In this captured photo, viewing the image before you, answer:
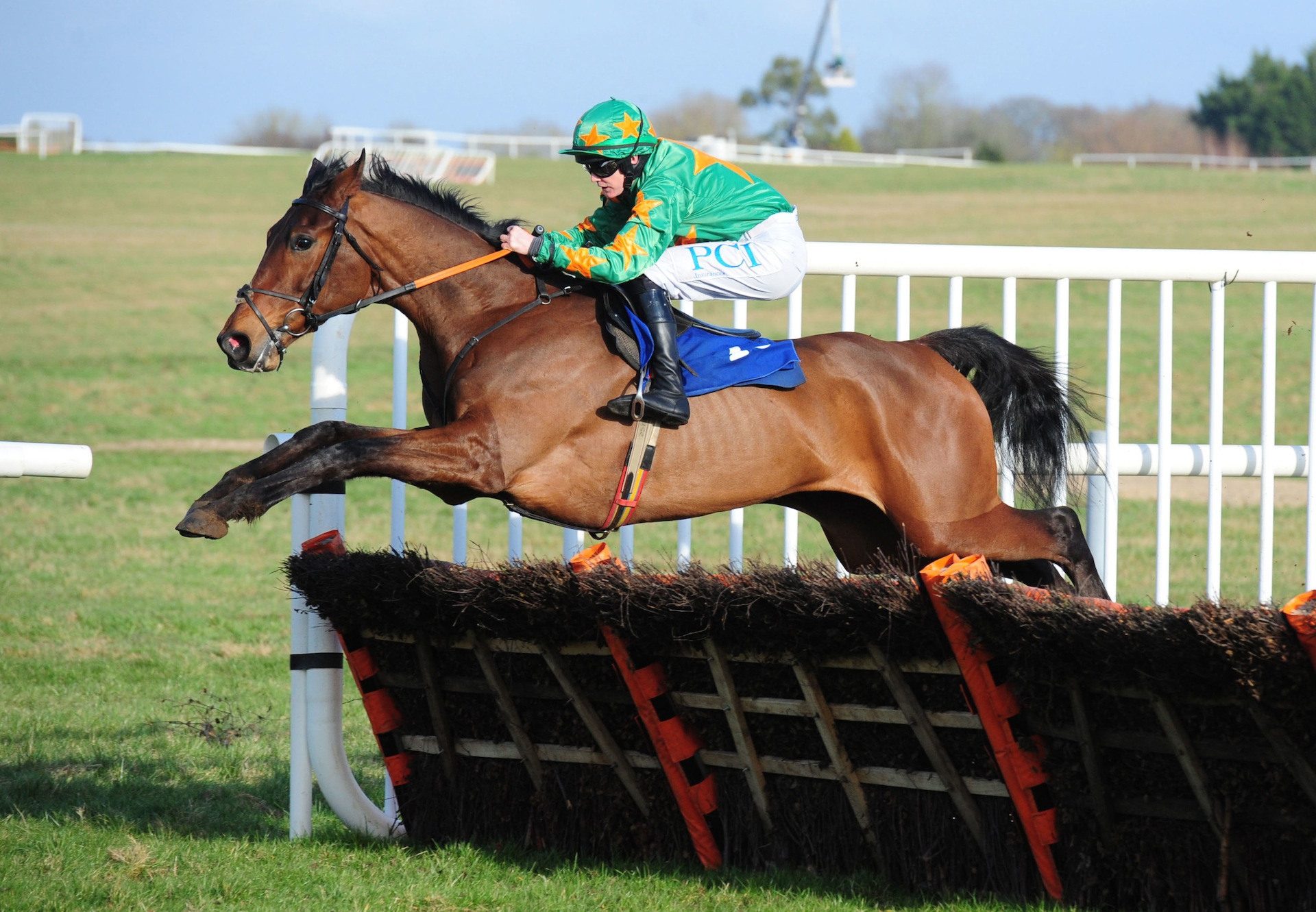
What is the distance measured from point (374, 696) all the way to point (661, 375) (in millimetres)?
1385

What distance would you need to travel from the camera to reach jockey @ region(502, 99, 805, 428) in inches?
178

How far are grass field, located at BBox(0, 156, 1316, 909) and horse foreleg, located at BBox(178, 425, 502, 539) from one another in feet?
3.15

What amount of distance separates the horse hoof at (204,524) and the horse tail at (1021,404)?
2.76 meters

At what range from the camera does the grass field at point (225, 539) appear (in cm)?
409

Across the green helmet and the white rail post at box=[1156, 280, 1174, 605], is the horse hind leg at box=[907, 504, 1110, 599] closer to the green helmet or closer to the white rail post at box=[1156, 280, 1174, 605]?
the white rail post at box=[1156, 280, 1174, 605]

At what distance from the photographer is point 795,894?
379 centimetres

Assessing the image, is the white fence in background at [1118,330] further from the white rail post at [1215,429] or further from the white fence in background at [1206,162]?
the white fence in background at [1206,162]

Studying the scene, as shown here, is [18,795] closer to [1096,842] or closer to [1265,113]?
[1096,842]

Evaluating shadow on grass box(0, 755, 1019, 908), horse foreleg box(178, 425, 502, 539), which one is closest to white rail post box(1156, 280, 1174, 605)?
shadow on grass box(0, 755, 1019, 908)

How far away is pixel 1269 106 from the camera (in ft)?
205

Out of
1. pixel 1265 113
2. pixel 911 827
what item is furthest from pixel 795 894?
pixel 1265 113

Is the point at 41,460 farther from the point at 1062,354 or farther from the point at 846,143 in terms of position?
the point at 846,143

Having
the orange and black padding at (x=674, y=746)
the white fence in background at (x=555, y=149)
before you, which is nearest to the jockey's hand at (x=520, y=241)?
the orange and black padding at (x=674, y=746)

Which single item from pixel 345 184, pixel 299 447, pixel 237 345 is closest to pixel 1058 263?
pixel 345 184
